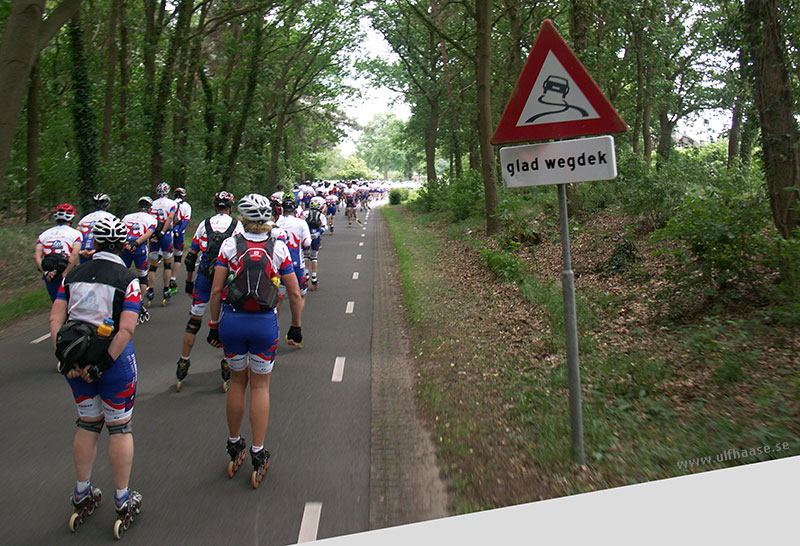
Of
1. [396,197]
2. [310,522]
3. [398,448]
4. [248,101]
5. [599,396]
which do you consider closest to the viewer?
[310,522]

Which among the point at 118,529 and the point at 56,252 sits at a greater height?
the point at 56,252

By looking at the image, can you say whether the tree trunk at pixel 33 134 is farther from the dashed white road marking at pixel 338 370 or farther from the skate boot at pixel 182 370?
the dashed white road marking at pixel 338 370

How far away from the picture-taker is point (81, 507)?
404cm

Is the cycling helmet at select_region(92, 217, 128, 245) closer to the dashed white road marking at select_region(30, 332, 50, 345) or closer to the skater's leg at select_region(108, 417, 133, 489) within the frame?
the skater's leg at select_region(108, 417, 133, 489)

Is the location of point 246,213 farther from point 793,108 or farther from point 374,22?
point 374,22

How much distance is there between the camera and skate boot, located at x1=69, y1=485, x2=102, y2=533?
13.1 feet

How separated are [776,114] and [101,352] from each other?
800cm

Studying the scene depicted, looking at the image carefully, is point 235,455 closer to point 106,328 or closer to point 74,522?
point 74,522

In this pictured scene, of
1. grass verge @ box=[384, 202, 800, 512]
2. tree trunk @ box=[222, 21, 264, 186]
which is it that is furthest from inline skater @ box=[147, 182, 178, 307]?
tree trunk @ box=[222, 21, 264, 186]

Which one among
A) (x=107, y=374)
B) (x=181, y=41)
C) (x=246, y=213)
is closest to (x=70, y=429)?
(x=107, y=374)

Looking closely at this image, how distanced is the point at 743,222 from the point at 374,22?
103 ft

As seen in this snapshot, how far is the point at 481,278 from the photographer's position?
527 inches
